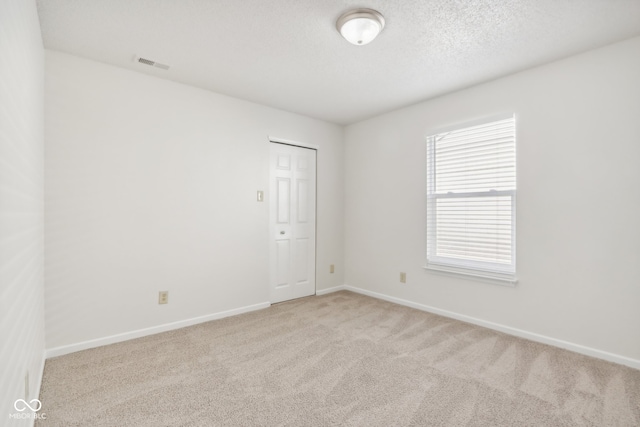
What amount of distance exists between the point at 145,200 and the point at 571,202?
12.5ft

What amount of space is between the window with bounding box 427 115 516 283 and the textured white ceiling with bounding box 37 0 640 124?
23.4 inches

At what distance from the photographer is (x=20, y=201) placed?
5.11ft

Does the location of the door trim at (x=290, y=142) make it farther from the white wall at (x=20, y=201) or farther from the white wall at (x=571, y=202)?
the white wall at (x=20, y=201)

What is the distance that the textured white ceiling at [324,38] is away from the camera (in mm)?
1993

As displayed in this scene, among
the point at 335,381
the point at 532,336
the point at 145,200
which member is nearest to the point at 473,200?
the point at 532,336

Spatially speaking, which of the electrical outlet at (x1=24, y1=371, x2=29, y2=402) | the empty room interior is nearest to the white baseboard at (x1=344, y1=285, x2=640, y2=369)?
the empty room interior

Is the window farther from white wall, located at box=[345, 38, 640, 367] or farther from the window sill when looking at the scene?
white wall, located at box=[345, 38, 640, 367]

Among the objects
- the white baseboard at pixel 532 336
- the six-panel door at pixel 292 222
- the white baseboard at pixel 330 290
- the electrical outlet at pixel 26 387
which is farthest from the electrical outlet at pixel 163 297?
the white baseboard at pixel 532 336

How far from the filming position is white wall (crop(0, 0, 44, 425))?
1199 millimetres

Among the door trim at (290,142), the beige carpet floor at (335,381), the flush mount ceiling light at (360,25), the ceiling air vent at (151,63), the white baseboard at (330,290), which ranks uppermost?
the ceiling air vent at (151,63)

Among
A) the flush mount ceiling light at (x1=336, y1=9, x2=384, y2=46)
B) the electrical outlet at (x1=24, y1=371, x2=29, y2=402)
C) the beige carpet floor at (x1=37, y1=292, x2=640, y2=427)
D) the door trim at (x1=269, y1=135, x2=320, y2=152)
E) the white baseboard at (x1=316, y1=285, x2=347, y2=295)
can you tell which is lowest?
the beige carpet floor at (x1=37, y1=292, x2=640, y2=427)

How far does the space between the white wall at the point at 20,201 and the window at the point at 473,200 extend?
3.45 metres

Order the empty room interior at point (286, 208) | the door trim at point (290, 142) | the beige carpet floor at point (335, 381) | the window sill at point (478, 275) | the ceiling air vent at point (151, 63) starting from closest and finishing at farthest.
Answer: the beige carpet floor at point (335, 381), the empty room interior at point (286, 208), the ceiling air vent at point (151, 63), the window sill at point (478, 275), the door trim at point (290, 142)

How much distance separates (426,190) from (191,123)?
8.97 feet
